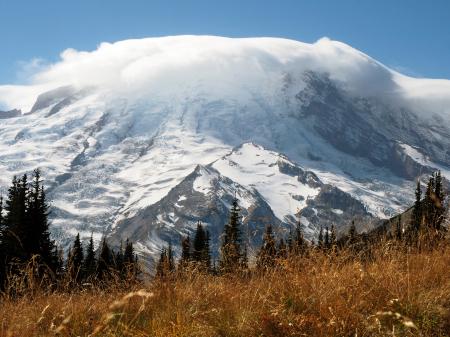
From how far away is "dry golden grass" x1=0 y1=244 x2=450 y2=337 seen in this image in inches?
206

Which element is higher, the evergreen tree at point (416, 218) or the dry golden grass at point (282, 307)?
the evergreen tree at point (416, 218)

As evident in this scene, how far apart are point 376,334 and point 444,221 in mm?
4747

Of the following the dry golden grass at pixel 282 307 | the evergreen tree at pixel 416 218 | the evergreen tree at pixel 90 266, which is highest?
the evergreen tree at pixel 416 218

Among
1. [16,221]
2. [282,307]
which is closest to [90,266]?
[16,221]

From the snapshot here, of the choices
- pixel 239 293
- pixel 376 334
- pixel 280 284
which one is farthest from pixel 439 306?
pixel 239 293

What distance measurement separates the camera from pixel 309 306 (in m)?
5.75

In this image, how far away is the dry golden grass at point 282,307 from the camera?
17.1ft

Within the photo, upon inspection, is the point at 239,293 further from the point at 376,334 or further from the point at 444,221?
the point at 444,221

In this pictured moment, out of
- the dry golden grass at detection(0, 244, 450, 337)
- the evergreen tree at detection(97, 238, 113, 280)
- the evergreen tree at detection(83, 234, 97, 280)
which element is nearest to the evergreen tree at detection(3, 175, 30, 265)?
the evergreen tree at detection(83, 234, 97, 280)

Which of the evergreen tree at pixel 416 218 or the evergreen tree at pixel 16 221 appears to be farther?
the evergreen tree at pixel 16 221

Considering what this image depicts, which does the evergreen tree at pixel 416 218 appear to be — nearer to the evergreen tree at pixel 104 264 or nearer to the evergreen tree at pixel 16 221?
the evergreen tree at pixel 104 264

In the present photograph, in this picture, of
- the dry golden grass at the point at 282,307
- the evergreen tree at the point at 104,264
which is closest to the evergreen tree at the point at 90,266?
the evergreen tree at the point at 104,264

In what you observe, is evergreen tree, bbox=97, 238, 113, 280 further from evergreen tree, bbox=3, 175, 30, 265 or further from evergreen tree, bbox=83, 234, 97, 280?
evergreen tree, bbox=3, 175, 30, 265

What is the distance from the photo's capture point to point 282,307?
575cm
